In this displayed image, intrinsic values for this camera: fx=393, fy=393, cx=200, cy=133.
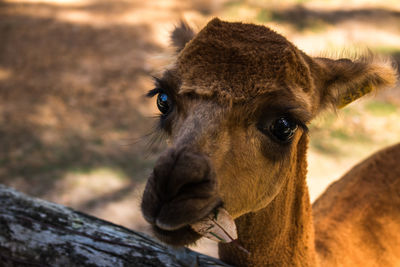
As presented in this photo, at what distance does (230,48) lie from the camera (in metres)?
2.28

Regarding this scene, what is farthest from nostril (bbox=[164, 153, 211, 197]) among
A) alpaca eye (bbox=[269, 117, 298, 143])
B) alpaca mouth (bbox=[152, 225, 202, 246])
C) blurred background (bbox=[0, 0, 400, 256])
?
blurred background (bbox=[0, 0, 400, 256])

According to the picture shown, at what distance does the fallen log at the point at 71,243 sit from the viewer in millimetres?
2527

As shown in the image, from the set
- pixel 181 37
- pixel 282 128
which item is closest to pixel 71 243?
pixel 282 128

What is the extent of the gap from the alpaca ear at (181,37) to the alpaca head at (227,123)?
649 mm

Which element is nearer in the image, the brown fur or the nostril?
the nostril

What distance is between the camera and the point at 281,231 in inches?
104

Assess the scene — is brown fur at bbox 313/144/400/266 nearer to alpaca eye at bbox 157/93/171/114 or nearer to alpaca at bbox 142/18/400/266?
alpaca at bbox 142/18/400/266

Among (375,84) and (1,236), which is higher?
(375,84)

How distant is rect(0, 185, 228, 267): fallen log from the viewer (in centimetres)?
253

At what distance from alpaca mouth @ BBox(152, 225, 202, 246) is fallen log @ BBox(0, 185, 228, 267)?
0.49 meters

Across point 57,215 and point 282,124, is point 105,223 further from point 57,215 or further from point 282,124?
point 282,124

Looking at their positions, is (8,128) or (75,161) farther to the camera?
(8,128)

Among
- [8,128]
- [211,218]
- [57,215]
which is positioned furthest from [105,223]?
[8,128]

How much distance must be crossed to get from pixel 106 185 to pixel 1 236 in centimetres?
354
